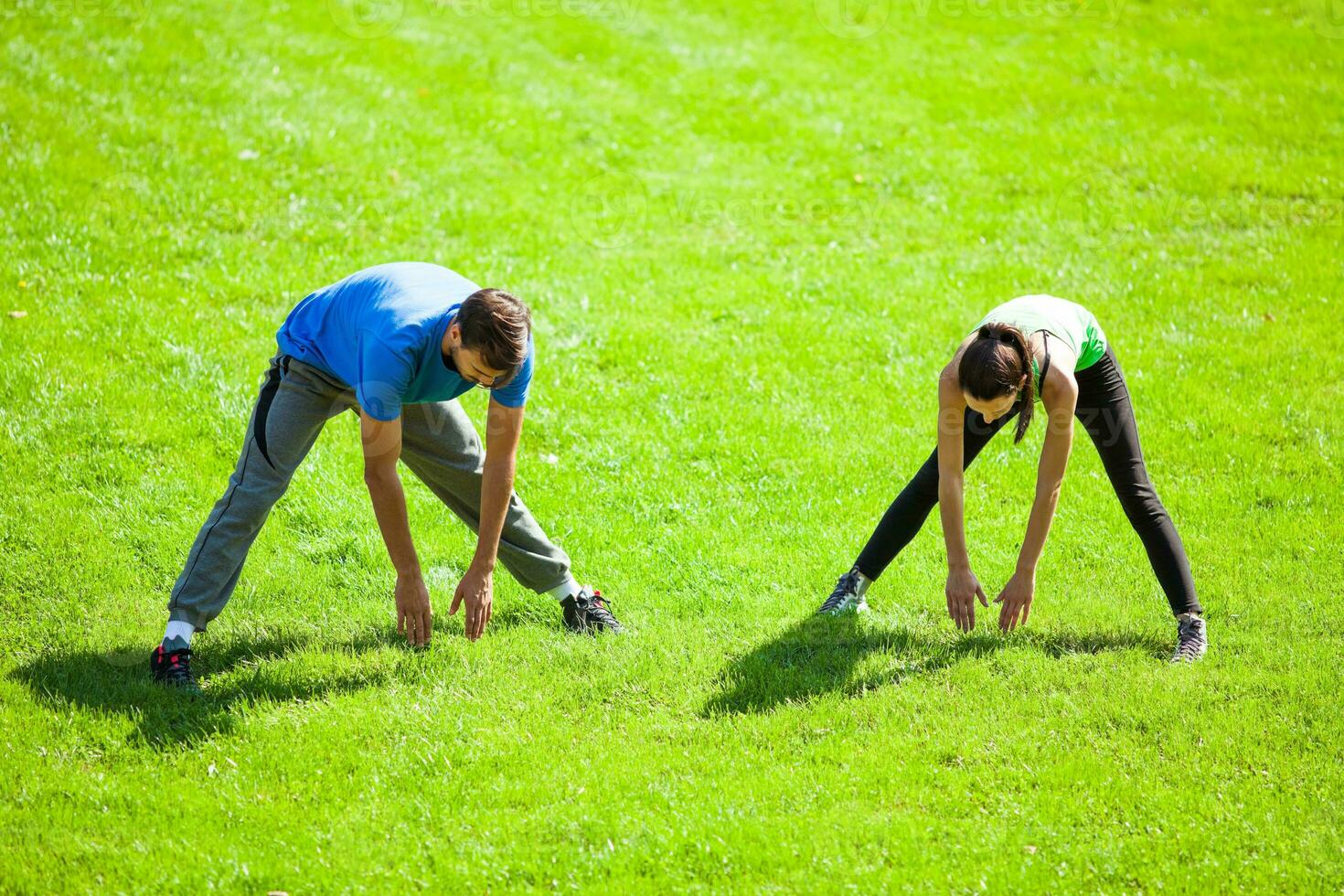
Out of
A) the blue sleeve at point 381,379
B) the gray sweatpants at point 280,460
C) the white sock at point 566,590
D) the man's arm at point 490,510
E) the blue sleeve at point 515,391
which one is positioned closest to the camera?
the blue sleeve at point 381,379

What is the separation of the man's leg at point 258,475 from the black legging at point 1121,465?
2818 millimetres

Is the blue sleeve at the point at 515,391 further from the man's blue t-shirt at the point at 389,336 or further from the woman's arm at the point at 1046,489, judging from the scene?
the woman's arm at the point at 1046,489

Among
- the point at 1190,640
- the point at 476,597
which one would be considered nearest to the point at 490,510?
the point at 476,597

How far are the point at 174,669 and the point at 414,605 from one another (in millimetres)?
1216

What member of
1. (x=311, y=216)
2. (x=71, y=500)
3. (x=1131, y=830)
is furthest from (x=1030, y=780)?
(x=311, y=216)

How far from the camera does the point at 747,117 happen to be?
11531 millimetres

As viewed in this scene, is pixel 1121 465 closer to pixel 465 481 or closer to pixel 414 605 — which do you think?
pixel 465 481

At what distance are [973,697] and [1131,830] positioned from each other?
96cm

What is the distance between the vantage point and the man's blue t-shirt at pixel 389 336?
4305 mm

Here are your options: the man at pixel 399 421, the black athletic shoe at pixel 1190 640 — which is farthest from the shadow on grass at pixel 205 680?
the black athletic shoe at pixel 1190 640

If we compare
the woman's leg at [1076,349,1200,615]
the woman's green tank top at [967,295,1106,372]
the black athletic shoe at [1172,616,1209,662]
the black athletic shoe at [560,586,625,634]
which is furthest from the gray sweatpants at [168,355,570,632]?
the black athletic shoe at [1172,616,1209,662]

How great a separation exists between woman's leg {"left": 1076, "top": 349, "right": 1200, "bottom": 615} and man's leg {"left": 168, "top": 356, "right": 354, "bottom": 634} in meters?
3.35

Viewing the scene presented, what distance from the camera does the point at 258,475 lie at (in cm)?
493

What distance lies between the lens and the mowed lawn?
4289 millimetres
